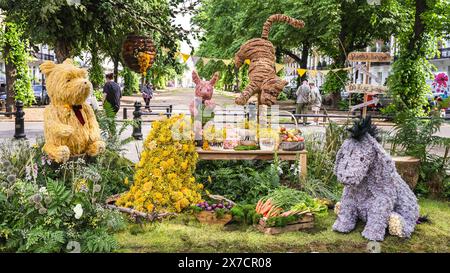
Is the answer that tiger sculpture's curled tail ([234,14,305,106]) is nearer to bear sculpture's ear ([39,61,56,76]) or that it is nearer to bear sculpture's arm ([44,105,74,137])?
bear sculpture's arm ([44,105,74,137])

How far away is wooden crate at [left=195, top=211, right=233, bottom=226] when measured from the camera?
5.00 m

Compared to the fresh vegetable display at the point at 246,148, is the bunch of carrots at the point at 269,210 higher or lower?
lower

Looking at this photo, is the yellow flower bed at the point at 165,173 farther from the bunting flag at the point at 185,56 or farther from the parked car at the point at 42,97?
the parked car at the point at 42,97

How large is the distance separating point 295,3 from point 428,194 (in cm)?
1503

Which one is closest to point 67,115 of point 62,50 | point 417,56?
point 62,50

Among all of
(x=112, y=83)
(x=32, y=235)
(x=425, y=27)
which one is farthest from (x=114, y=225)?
(x=425, y=27)

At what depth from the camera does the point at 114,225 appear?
15.1ft

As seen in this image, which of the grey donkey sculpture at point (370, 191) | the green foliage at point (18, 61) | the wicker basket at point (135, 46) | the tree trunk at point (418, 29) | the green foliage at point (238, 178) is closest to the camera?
the grey donkey sculpture at point (370, 191)

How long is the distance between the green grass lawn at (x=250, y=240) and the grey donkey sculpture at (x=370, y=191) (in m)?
0.13

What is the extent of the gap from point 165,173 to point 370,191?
225 cm

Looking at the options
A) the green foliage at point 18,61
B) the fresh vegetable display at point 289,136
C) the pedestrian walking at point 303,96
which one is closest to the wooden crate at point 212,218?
the fresh vegetable display at point 289,136

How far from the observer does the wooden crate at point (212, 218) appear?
5004 mm

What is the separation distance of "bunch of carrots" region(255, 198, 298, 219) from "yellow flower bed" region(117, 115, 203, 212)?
75cm
